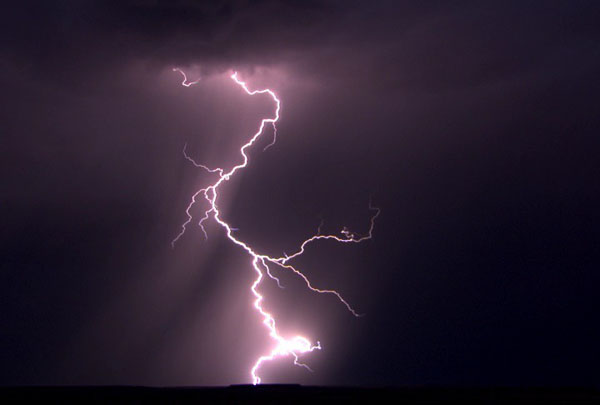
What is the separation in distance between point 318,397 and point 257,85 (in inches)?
219

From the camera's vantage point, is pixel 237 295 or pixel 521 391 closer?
pixel 521 391

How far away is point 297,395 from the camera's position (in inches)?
147

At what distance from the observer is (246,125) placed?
841 centimetres

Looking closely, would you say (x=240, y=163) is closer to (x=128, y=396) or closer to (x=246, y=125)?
(x=246, y=125)

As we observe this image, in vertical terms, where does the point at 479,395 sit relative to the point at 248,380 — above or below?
below

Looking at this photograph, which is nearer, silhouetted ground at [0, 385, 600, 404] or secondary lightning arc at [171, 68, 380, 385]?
silhouetted ground at [0, 385, 600, 404]

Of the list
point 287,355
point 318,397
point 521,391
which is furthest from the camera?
point 287,355

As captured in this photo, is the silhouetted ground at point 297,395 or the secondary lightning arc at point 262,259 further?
the secondary lightning arc at point 262,259

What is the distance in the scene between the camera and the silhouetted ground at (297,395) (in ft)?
Result: 11.3

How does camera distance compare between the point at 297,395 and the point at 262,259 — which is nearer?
the point at 297,395

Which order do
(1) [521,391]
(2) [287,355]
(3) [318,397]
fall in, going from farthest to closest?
(2) [287,355], (1) [521,391], (3) [318,397]

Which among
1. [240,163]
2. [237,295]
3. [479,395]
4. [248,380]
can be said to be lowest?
[479,395]

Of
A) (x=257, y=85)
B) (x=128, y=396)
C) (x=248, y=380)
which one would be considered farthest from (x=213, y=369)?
(x=128, y=396)

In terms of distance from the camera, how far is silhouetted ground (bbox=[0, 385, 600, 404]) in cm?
346
